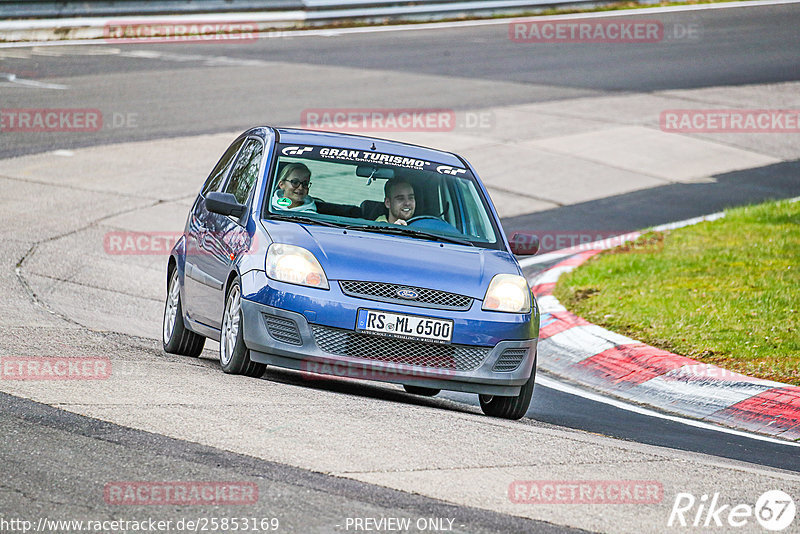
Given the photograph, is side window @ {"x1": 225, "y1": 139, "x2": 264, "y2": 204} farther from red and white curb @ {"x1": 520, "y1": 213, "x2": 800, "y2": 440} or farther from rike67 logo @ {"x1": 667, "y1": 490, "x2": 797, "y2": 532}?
rike67 logo @ {"x1": 667, "y1": 490, "x2": 797, "y2": 532}

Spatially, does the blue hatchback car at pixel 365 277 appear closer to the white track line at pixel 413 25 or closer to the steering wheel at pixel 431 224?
the steering wheel at pixel 431 224

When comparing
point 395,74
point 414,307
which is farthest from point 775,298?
point 395,74

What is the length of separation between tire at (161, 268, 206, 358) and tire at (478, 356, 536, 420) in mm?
2305

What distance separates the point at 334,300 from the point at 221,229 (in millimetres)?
1468

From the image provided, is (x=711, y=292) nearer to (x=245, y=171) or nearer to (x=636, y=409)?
(x=636, y=409)

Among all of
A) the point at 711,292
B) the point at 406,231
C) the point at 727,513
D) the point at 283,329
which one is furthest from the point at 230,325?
the point at 711,292

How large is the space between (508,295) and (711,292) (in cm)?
472

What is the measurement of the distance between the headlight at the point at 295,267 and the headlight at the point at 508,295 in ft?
3.34

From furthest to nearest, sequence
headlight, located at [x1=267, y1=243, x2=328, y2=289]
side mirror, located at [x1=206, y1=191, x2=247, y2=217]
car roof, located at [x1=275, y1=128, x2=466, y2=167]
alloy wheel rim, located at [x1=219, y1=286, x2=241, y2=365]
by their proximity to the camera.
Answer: car roof, located at [x1=275, y1=128, x2=466, y2=167] < side mirror, located at [x1=206, y1=191, x2=247, y2=217] < alloy wheel rim, located at [x1=219, y1=286, x2=241, y2=365] < headlight, located at [x1=267, y1=243, x2=328, y2=289]

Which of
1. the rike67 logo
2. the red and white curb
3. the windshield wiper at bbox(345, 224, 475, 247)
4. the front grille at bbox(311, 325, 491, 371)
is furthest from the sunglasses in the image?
the rike67 logo

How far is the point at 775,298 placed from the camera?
37.4ft

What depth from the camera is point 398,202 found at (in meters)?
8.62

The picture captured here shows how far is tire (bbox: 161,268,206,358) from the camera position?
909cm

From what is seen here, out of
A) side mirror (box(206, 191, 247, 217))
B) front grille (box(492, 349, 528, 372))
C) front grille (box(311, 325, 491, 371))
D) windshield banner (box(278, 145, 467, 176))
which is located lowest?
front grille (box(492, 349, 528, 372))
